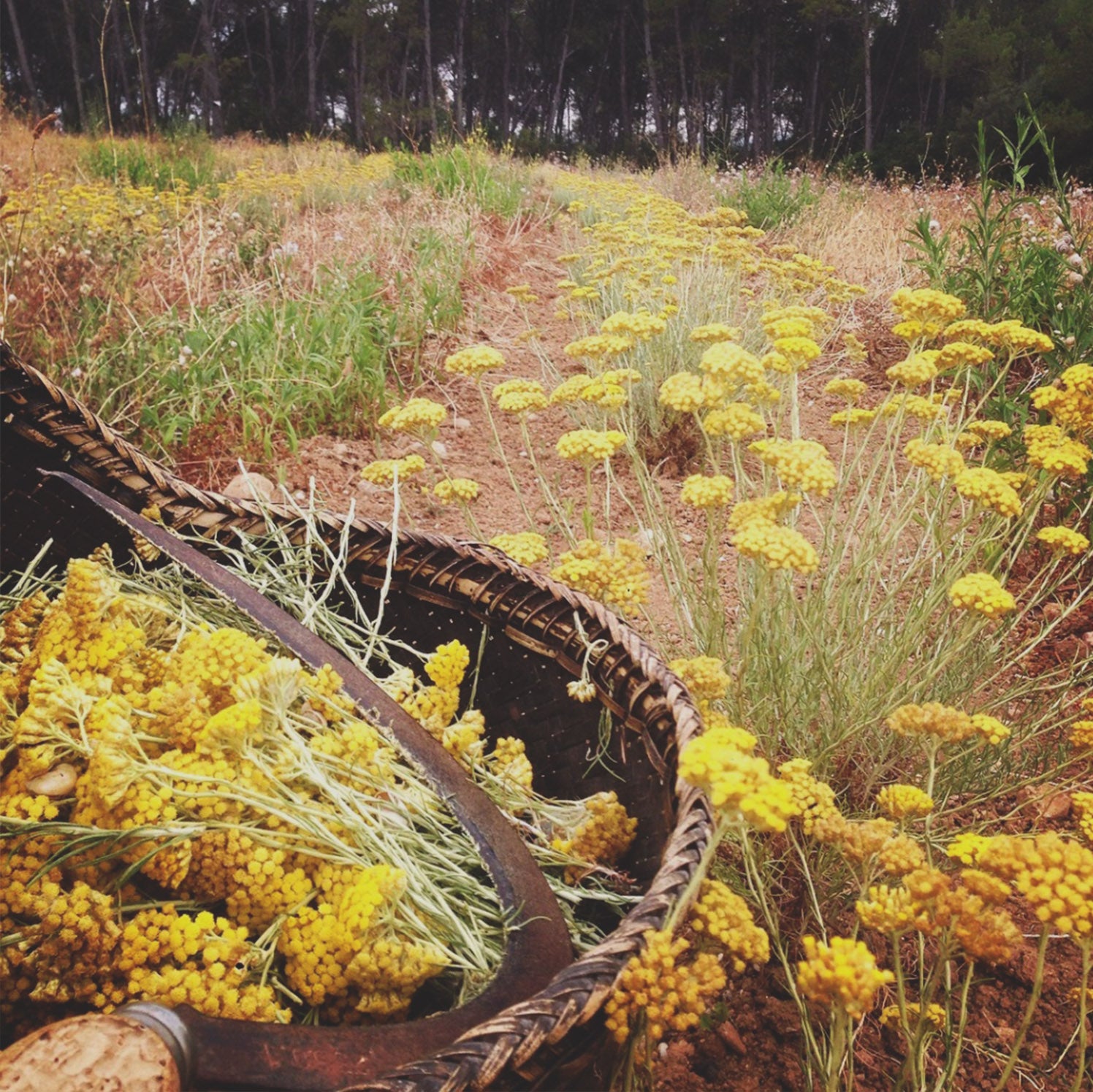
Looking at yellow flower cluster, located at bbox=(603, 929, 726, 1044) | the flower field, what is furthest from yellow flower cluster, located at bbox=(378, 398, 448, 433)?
yellow flower cluster, located at bbox=(603, 929, 726, 1044)

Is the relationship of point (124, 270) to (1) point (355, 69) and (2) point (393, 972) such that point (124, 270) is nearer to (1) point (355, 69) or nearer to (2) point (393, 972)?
(2) point (393, 972)

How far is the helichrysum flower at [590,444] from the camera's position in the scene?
1.34 metres

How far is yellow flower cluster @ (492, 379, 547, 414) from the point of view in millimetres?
1468

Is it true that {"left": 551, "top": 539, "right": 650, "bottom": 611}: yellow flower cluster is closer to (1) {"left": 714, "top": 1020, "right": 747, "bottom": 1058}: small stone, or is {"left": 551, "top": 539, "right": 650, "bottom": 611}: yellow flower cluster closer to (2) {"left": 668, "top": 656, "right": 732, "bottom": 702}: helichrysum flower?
(2) {"left": 668, "top": 656, "right": 732, "bottom": 702}: helichrysum flower

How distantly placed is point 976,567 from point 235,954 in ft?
6.23

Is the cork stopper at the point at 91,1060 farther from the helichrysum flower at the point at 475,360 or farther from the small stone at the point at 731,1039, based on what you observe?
the helichrysum flower at the point at 475,360

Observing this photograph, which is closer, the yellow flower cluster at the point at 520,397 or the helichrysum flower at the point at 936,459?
the helichrysum flower at the point at 936,459

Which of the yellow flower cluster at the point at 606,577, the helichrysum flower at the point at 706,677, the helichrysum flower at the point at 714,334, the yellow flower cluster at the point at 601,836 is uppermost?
the helichrysum flower at the point at 714,334

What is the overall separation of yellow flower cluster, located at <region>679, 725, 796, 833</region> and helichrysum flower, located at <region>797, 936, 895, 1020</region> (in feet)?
0.32

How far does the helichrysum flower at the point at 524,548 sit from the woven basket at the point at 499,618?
67mm

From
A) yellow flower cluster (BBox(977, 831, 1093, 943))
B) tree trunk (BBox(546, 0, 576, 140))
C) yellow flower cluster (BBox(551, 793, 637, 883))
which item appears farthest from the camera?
tree trunk (BBox(546, 0, 576, 140))

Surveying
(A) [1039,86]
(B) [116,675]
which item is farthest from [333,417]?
(A) [1039,86]

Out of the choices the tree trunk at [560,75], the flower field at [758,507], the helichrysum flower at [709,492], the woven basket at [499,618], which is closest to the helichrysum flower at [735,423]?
the flower field at [758,507]

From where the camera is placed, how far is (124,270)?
332cm
